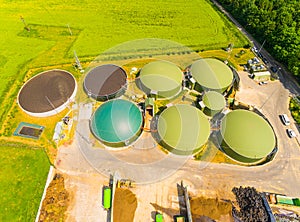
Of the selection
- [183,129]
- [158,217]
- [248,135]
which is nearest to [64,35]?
[183,129]

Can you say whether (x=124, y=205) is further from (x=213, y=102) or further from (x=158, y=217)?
(x=213, y=102)

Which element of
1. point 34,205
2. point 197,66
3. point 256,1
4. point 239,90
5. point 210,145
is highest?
point 256,1

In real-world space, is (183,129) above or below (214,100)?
below

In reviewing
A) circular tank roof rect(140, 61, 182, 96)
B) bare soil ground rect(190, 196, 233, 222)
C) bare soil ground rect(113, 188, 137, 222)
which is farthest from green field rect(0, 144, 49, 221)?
circular tank roof rect(140, 61, 182, 96)

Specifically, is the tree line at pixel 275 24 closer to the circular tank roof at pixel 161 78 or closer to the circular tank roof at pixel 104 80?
the circular tank roof at pixel 161 78

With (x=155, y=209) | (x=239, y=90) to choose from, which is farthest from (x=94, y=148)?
(x=239, y=90)

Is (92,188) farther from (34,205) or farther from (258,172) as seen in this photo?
(258,172)
